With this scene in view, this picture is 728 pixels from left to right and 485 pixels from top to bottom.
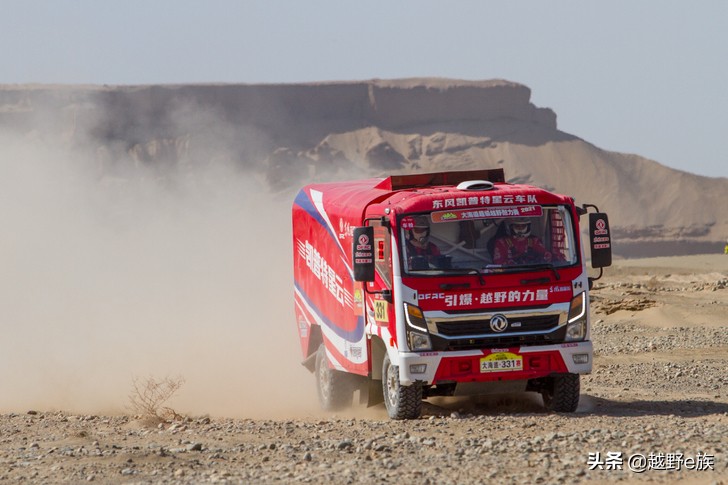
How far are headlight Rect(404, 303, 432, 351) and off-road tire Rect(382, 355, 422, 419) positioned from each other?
1.35ft

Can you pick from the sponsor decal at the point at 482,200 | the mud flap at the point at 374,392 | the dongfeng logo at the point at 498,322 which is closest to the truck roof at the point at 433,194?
the sponsor decal at the point at 482,200

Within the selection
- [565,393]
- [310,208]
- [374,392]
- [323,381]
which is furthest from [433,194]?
[310,208]

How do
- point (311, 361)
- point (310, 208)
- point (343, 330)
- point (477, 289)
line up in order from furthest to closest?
point (311, 361) < point (310, 208) < point (343, 330) < point (477, 289)

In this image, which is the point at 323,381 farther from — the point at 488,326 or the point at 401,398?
the point at 488,326

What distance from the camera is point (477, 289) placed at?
13.6 metres

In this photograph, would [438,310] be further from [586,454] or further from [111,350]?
[111,350]

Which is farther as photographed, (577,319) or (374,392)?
(374,392)

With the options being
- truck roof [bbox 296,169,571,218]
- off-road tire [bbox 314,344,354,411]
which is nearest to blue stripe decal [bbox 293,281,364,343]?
off-road tire [bbox 314,344,354,411]

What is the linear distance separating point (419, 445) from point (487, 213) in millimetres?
3424

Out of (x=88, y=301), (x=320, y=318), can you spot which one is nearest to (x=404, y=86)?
(x=88, y=301)

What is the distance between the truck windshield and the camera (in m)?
13.8

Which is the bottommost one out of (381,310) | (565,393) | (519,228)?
(565,393)

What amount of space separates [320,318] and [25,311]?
11.5 meters

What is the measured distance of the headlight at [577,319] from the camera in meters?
13.9
